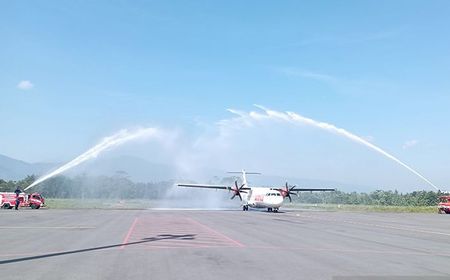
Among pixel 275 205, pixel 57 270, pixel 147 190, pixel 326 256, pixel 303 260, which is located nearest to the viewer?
pixel 57 270

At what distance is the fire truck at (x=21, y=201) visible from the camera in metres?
57.6

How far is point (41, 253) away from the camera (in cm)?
1524

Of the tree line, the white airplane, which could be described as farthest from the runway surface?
the tree line

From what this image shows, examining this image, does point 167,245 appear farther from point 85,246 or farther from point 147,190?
point 147,190

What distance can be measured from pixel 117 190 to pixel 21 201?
5719cm

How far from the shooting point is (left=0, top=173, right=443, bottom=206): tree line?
3789 inches

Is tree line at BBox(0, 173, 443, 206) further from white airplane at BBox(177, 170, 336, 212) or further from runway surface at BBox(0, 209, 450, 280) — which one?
runway surface at BBox(0, 209, 450, 280)

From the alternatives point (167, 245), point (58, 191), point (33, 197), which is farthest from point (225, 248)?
point (58, 191)

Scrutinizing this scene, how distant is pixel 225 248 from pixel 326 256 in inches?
Result: 151

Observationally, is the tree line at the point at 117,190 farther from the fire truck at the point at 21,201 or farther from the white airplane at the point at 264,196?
the white airplane at the point at 264,196

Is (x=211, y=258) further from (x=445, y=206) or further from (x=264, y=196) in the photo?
(x=445, y=206)

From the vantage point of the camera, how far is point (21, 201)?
2287 inches

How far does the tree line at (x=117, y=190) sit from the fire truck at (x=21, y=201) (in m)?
25.5

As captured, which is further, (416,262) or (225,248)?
(225,248)
